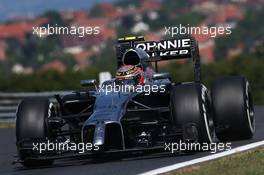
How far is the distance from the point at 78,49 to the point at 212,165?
369 ft

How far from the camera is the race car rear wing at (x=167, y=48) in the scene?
614 inches

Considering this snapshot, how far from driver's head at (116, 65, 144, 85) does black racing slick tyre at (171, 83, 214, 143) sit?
4.20 feet

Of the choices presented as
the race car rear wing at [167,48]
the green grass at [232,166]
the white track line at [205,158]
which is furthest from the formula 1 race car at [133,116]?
the green grass at [232,166]

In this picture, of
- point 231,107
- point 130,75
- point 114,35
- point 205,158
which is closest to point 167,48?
point 130,75

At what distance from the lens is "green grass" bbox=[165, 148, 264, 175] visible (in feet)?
34.0

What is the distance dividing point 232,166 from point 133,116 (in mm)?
2783

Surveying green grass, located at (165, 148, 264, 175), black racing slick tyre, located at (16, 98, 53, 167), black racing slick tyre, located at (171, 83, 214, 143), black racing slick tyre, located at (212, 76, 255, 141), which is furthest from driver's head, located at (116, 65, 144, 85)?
green grass, located at (165, 148, 264, 175)

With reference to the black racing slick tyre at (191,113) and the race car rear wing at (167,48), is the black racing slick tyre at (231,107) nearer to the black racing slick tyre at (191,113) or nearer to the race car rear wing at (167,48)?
the black racing slick tyre at (191,113)

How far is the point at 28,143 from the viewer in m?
12.6

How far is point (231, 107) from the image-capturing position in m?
13.6

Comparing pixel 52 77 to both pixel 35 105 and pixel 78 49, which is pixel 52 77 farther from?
pixel 78 49

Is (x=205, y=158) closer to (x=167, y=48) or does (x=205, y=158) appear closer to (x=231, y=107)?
(x=231, y=107)

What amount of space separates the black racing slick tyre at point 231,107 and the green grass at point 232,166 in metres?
1.77

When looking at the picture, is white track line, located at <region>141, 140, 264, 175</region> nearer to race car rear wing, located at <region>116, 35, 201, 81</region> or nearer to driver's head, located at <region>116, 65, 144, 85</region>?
driver's head, located at <region>116, 65, 144, 85</region>
